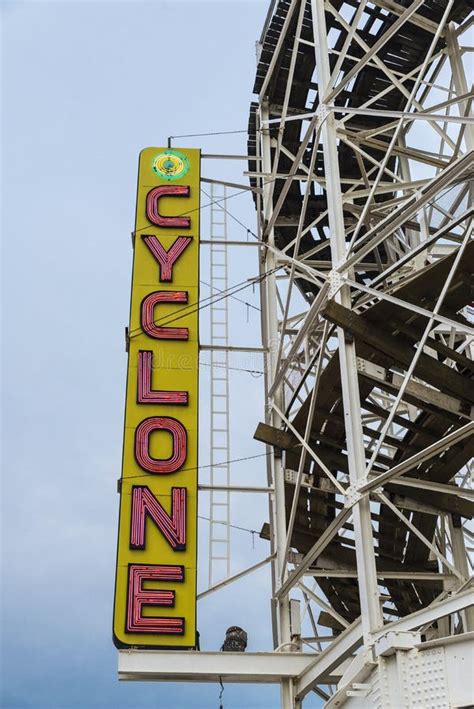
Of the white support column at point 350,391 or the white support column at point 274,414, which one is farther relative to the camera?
the white support column at point 274,414

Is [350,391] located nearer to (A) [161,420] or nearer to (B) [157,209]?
(A) [161,420]

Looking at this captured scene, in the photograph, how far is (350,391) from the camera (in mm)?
14008

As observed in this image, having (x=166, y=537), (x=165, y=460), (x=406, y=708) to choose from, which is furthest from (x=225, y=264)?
(x=406, y=708)

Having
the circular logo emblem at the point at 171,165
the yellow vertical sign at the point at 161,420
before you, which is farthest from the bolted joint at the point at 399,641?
the circular logo emblem at the point at 171,165

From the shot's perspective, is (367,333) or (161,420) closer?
(367,333)

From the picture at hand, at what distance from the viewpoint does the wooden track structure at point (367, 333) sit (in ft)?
46.2

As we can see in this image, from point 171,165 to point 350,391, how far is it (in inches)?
424

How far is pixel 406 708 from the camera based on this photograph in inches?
413

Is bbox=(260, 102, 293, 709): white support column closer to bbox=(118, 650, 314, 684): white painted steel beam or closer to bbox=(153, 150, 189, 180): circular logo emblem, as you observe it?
bbox=(118, 650, 314, 684): white painted steel beam

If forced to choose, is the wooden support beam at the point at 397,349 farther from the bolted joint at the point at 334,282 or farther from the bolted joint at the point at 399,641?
the bolted joint at the point at 399,641

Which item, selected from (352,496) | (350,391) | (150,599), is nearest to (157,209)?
(150,599)

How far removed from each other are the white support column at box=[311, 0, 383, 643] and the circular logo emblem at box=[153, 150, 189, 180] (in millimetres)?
6231

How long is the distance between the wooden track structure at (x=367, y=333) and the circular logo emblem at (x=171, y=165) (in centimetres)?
184

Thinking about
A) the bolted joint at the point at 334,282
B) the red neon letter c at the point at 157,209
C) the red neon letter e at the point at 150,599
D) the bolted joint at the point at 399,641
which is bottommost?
the bolted joint at the point at 399,641
